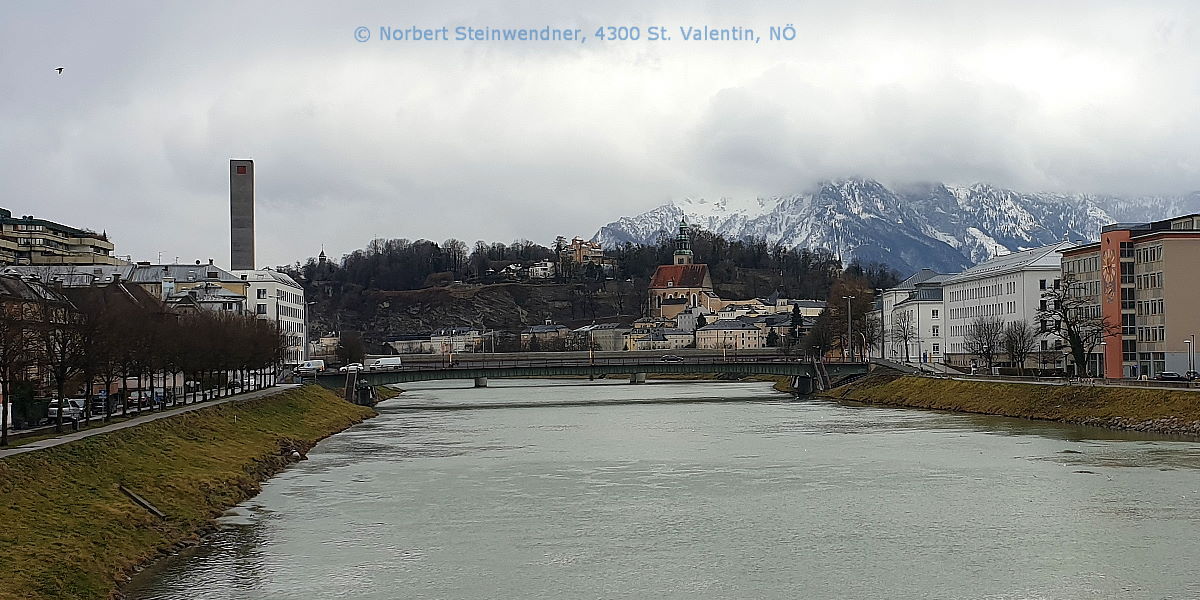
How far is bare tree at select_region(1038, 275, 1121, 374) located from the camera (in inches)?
3068

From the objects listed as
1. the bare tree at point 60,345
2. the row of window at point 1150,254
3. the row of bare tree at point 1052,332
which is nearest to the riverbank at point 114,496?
the bare tree at point 60,345

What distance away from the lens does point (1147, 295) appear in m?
80.8

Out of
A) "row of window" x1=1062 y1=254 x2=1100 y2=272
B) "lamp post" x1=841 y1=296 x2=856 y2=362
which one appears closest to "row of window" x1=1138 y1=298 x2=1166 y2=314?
"row of window" x1=1062 y1=254 x2=1100 y2=272

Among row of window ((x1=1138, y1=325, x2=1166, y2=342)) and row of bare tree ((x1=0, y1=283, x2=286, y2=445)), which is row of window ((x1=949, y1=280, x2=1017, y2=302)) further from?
row of bare tree ((x1=0, y1=283, x2=286, y2=445))

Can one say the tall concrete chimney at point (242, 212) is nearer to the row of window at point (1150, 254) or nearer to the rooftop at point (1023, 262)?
the rooftop at point (1023, 262)

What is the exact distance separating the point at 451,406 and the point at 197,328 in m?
25.1

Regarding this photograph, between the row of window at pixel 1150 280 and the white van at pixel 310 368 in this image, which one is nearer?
the row of window at pixel 1150 280

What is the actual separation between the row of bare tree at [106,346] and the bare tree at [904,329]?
199 ft

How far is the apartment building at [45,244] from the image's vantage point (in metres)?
127

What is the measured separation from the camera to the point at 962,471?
135ft

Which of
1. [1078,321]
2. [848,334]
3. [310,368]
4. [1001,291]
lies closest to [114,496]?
[1078,321]

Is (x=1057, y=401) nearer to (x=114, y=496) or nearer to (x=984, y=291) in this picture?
(x=114, y=496)

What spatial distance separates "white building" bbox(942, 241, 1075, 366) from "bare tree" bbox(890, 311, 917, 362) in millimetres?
3174

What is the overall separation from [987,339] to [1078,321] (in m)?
14.3
